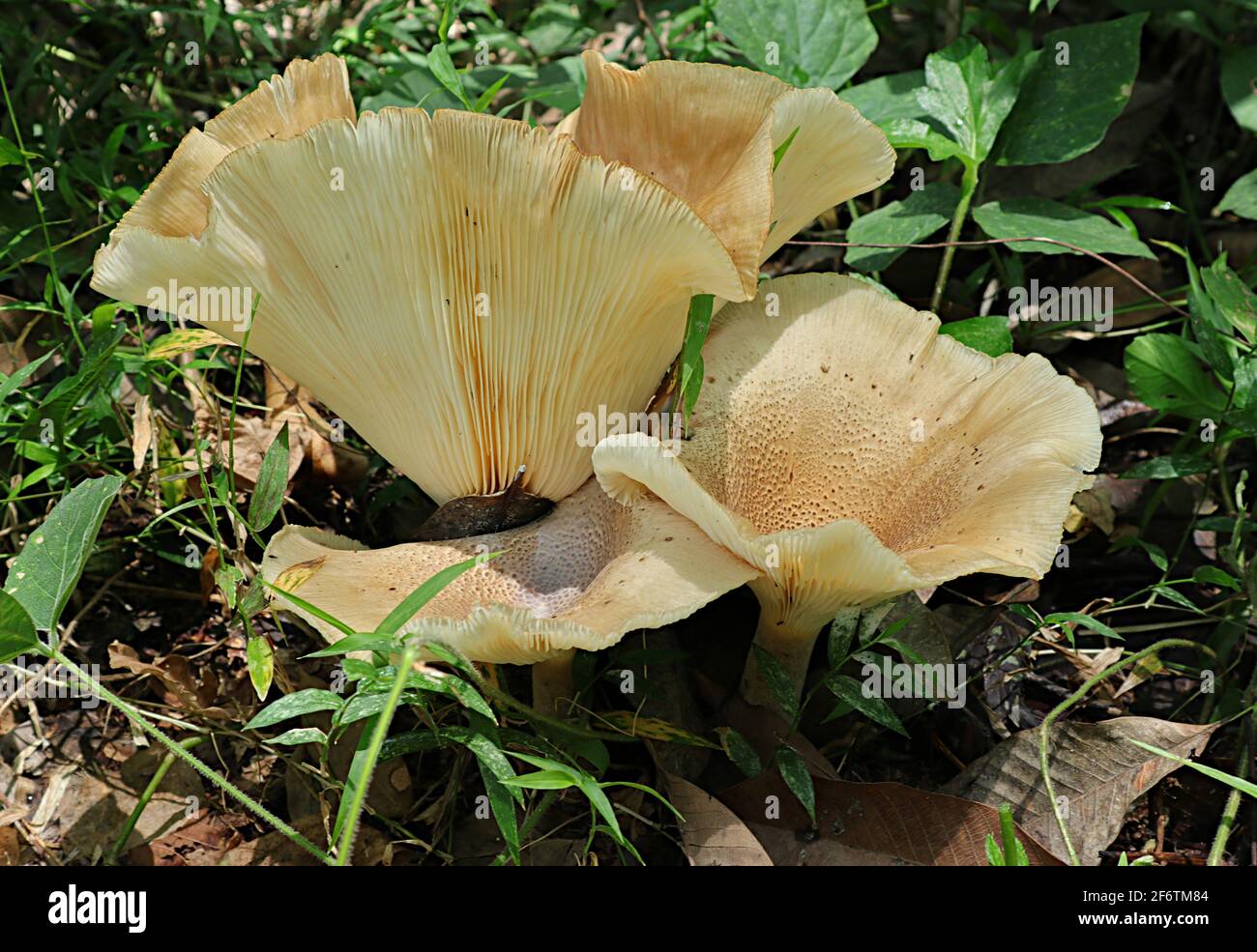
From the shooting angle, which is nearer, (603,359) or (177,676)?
(603,359)

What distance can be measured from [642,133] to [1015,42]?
2.28 m

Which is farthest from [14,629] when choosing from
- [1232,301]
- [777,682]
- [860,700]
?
[1232,301]

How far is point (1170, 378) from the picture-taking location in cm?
326

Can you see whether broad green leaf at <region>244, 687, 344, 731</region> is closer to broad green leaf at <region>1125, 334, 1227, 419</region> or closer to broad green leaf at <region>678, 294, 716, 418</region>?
broad green leaf at <region>678, 294, 716, 418</region>

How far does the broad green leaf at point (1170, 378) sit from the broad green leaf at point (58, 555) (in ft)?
9.44

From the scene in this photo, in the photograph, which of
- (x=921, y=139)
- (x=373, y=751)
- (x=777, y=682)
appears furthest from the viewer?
(x=921, y=139)

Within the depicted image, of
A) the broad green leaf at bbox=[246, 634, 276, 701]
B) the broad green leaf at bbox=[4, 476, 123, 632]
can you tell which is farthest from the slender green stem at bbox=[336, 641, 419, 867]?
the broad green leaf at bbox=[4, 476, 123, 632]

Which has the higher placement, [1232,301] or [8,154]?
[8,154]

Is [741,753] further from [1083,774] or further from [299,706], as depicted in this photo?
[299,706]

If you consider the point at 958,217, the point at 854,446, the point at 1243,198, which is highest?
the point at 1243,198

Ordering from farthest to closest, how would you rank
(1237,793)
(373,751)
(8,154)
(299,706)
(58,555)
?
(8,154)
(1237,793)
(58,555)
(299,706)
(373,751)

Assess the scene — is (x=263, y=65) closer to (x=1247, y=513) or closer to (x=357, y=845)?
(x=357, y=845)

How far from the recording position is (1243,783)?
2.43 m

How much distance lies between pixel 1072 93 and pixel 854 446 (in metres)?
1.67
